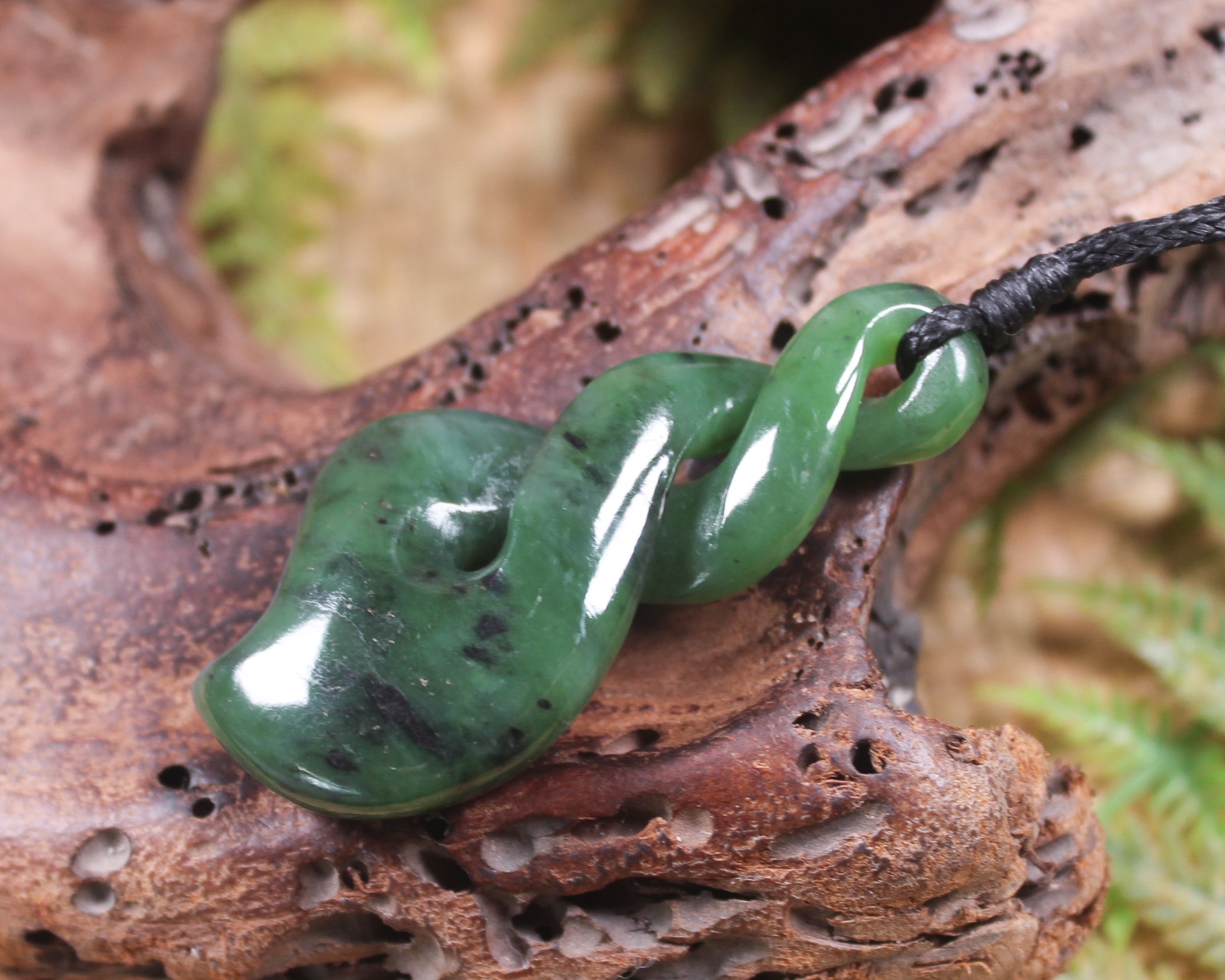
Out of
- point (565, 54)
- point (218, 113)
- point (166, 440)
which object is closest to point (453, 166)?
point (565, 54)

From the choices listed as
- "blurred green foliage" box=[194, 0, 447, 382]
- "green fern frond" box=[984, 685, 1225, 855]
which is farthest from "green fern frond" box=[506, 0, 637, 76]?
"green fern frond" box=[984, 685, 1225, 855]

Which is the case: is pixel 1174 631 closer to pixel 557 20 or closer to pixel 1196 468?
pixel 1196 468

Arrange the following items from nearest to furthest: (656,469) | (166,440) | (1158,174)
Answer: (656,469), (1158,174), (166,440)

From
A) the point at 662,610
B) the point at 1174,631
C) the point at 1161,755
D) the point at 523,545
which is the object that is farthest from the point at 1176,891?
the point at 523,545

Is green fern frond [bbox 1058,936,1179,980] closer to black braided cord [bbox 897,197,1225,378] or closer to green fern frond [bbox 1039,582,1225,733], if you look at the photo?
green fern frond [bbox 1039,582,1225,733]

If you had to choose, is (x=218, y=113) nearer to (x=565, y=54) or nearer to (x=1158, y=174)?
A: (x=565, y=54)

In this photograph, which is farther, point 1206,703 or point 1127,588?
point 1127,588
